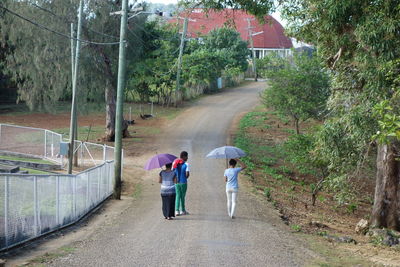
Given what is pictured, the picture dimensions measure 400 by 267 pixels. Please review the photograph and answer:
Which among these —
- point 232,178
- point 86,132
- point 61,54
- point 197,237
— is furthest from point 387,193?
point 86,132

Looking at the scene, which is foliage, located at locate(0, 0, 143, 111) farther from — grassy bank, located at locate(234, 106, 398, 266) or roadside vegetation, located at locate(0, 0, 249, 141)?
grassy bank, located at locate(234, 106, 398, 266)

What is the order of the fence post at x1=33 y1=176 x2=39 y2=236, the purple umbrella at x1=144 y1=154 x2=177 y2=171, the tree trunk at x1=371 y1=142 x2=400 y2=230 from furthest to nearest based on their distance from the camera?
the tree trunk at x1=371 y1=142 x2=400 y2=230 → the purple umbrella at x1=144 y1=154 x2=177 y2=171 → the fence post at x1=33 y1=176 x2=39 y2=236

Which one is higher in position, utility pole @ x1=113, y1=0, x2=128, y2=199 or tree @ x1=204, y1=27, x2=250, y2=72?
tree @ x1=204, y1=27, x2=250, y2=72

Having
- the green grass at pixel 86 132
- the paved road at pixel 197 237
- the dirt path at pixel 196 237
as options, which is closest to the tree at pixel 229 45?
the green grass at pixel 86 132

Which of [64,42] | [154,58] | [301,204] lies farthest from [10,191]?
[154,58]

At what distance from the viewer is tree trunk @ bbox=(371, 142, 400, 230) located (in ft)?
62.6

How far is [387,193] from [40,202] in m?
11.5

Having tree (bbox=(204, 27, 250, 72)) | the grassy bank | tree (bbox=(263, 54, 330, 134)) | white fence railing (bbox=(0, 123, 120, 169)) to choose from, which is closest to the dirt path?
the grassy bank

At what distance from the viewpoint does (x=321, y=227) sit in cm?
1841

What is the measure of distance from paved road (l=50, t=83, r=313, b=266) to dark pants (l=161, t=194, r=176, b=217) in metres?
0.28

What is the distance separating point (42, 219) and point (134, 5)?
74.1 ft

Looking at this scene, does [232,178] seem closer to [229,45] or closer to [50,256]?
[50,256]

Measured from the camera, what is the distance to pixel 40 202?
13078mm

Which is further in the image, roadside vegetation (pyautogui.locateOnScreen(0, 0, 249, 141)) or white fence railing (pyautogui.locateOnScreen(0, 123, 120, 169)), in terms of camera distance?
roadside vegetation (pyautogui.locateOnScreen(0, 0, 249, 141))
